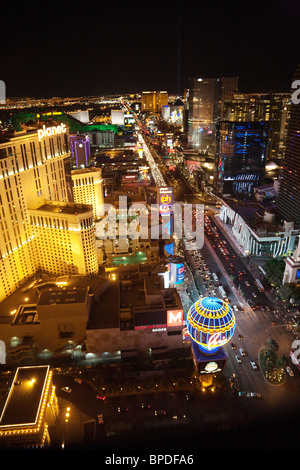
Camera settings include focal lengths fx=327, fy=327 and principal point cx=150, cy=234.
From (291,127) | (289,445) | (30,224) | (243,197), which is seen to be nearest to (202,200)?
(243,197)

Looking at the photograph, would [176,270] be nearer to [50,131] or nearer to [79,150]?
[50,131]

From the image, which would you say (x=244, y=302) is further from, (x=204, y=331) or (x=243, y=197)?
(x=243, y=197)

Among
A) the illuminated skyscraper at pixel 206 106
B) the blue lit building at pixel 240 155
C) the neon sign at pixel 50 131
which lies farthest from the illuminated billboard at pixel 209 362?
the illuminated skyscraper at pixel 206 106

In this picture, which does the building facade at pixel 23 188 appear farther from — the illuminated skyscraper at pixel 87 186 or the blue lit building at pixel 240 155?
the blue lit building at pixel 240 155

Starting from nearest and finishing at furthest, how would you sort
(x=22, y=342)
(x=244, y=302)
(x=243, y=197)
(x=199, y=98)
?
1. (x=22, y=342)
2. (x=244, y=302)
3. (x=243, y=197)
4. (x=199, y=98)

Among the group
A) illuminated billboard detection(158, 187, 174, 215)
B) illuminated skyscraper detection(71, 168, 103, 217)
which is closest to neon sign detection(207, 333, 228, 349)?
illuminated billboard detection(158, 187, 174, 215)
